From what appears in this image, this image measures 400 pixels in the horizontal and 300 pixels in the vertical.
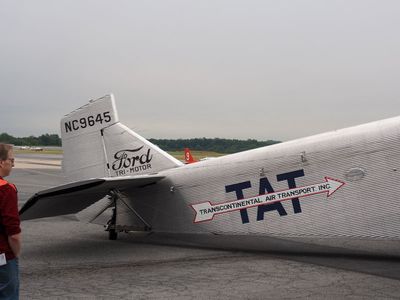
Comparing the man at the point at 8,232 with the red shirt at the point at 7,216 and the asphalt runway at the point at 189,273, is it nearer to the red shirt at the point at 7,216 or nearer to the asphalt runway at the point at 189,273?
the red shirt at the point at 7,216

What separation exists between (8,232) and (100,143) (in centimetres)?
729

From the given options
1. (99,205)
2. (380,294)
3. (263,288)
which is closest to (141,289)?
(263,288)

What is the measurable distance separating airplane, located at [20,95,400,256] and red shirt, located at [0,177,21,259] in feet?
14.5

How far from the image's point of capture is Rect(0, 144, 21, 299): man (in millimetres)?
4070

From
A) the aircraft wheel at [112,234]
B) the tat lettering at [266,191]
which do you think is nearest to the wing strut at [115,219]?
the aircraft wheel at [112,234]

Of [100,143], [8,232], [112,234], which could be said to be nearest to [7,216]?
[8,232]

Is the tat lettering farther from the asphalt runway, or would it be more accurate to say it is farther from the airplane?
the asphalt runway

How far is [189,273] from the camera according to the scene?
7.64 metres

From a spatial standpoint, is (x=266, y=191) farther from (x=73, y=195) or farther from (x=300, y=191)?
(x=73, y=195)

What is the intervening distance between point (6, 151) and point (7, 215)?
562 mm

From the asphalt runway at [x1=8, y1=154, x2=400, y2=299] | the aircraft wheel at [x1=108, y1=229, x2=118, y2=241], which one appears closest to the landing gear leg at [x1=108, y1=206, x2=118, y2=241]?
the aircraft wheel at [x1=108, y1=229, x2=118, y2=241]

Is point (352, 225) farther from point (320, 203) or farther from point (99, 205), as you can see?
point (99, 205)

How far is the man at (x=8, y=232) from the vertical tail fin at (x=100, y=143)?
690cm

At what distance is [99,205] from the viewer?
1104 cm
